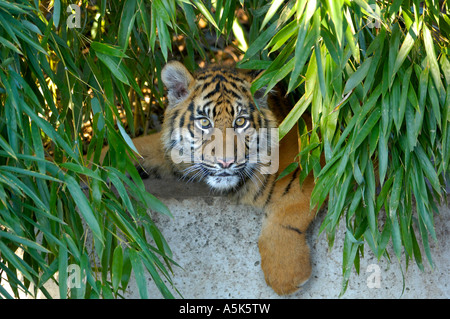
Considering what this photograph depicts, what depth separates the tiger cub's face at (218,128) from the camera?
2.84 m

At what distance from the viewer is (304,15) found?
2.02 m

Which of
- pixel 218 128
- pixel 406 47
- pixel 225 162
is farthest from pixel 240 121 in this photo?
pixel 406 47

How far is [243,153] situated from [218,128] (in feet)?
0.52

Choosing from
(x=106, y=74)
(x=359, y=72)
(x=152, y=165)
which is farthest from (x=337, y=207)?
(x=152, y=165)

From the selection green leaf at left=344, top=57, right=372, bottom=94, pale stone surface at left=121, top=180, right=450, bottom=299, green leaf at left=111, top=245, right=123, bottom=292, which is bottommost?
pale stone surface at left=121, top=180, right=450, bottom=299

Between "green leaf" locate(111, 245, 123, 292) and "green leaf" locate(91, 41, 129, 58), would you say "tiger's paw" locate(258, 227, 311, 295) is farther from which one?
"green leaf" locate(91, 41, 129, 58)

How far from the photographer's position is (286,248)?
270cm

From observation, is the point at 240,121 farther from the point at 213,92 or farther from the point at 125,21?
the point at 125,21

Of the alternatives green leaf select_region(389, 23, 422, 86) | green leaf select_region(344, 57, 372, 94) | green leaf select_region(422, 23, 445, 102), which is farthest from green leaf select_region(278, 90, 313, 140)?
green leaf select_region(422, 23, 445, 102)

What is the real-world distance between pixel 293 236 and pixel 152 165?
2.86 feet

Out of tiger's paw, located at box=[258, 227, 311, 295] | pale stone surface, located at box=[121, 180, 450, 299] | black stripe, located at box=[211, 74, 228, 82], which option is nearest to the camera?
tiger's paw, located at box=[258, 227, 311, 295]

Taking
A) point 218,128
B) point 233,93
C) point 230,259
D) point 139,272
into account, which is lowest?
point 230,259

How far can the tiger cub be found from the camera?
2719mm
